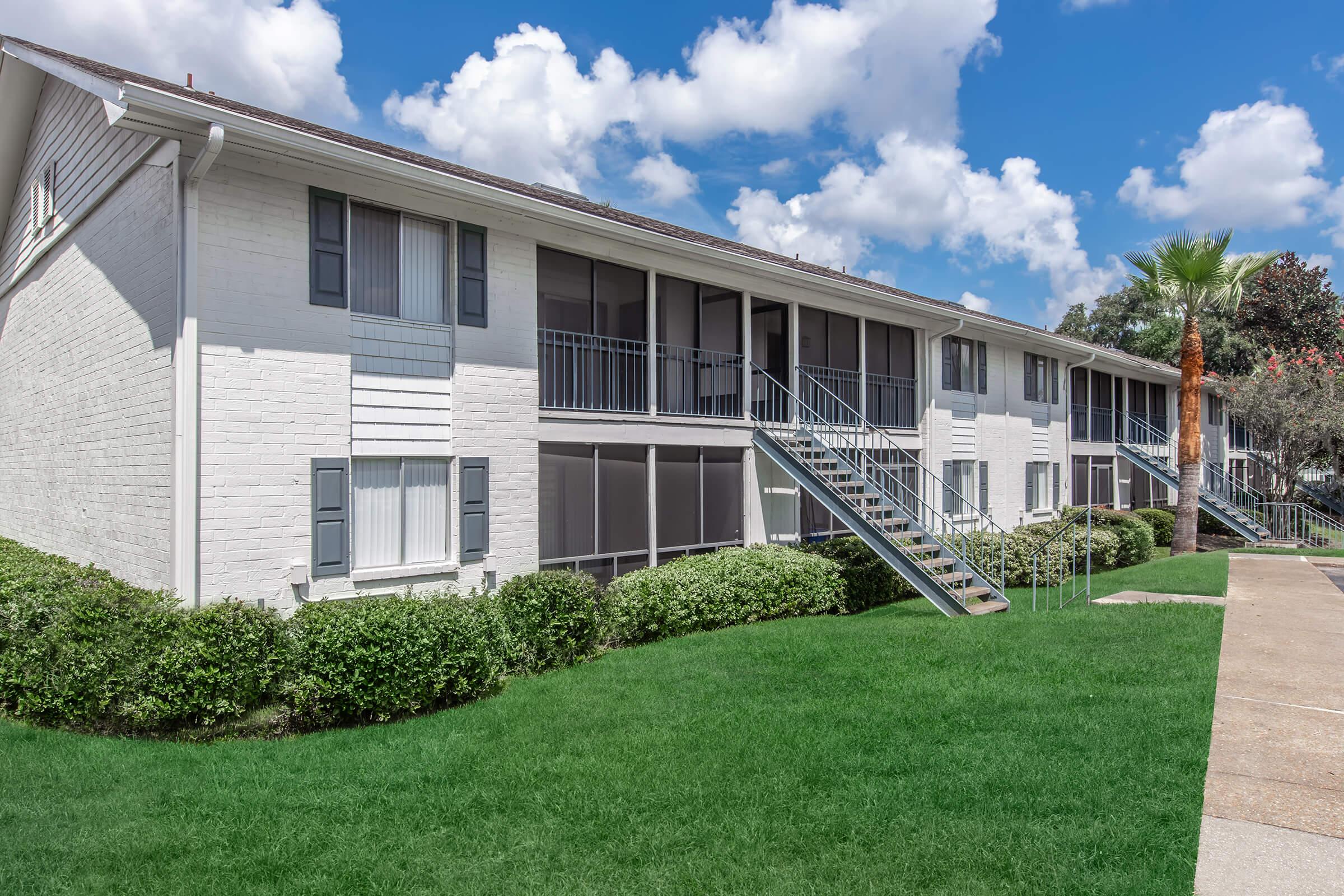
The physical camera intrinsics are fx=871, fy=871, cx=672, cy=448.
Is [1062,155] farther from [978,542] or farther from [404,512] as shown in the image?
[404,512]

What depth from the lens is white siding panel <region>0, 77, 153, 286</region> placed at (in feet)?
32.2

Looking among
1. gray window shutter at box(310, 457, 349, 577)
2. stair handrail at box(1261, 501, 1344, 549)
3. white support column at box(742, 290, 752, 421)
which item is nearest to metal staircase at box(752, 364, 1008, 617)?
white support column at box(742, 290, 752, 421)

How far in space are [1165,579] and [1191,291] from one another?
844 cm

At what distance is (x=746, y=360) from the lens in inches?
537

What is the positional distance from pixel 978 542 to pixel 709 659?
319 inches

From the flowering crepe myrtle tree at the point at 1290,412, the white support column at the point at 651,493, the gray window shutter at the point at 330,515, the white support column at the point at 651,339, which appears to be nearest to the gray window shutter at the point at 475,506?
the gray window shutter at the point at 330,515

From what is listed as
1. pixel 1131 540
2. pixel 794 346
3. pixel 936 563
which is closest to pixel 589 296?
pixel 794 346

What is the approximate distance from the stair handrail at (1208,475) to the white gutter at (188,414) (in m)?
25.0

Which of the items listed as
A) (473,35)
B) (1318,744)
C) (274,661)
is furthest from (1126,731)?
(473,35)

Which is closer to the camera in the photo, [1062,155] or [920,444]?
[920,444]

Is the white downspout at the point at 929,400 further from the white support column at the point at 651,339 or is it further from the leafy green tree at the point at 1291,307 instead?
the leafy green tree at the point at 1291,307

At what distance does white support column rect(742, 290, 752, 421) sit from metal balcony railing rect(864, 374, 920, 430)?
3267 mm

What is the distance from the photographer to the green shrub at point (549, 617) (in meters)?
8.77

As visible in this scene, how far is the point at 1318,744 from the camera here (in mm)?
6137
